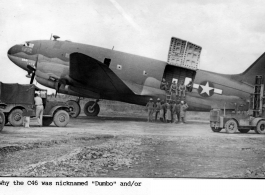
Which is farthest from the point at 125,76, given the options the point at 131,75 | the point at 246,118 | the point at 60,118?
the point at 246,118

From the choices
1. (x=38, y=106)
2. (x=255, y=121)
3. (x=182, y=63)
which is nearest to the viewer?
(x=38, y=106)

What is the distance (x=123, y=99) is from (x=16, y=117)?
5.68m

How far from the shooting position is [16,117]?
28.7 feet

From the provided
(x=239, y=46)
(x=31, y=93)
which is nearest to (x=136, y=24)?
(x=239, y=46)

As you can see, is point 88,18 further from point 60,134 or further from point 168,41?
point 60,134

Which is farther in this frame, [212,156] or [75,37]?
[75,37]

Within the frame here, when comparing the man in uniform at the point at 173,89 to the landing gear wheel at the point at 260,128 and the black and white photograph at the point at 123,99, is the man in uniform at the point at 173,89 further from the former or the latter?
the landing gear wheel at the point at 260,128

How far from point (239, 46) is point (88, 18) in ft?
15.8

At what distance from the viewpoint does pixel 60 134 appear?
24.8 ft

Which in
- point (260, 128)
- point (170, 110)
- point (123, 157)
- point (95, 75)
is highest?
point (95, 75)

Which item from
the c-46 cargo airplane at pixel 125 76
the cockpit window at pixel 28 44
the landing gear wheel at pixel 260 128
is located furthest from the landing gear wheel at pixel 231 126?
the cockpit window at pixel 28 44

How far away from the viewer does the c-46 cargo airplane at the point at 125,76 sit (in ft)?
40.3

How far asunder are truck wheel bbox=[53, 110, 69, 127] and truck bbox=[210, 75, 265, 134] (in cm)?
522

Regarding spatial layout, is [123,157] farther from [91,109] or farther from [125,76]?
[91,109]
